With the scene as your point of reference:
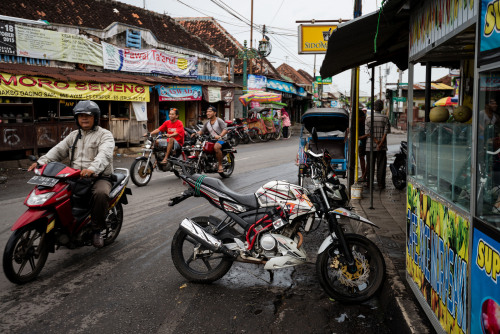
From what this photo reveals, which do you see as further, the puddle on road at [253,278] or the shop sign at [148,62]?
the shop sign at [148,62]

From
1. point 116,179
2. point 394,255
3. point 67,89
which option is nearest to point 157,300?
point 116,179

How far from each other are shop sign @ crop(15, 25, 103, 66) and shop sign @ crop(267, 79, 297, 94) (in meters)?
20.6

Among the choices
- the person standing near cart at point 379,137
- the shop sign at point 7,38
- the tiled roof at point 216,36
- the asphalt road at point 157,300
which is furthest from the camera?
the tiled roof at point 216,36

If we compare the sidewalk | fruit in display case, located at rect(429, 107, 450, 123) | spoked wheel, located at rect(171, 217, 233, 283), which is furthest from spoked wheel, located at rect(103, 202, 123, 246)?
fruit in display case, located at rect(429, 107, 450, 123)

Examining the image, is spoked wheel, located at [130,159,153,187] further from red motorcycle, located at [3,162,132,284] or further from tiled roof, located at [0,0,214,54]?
tiled roof, located at [0,0,214,54]

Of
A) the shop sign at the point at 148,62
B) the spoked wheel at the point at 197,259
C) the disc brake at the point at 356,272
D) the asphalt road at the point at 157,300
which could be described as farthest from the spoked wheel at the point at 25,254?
the shop sign at the point at 148,62

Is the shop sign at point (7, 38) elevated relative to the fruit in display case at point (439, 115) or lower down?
elevated

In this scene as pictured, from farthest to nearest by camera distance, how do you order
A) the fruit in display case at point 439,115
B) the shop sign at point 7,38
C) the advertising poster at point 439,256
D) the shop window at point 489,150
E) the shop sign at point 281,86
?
the shop sign at point 281,86 → the shop sign at point 7,38 → the fruit in display case at point 439,115 → the advertising poster at point 439,256 → the shop window at point 489,150

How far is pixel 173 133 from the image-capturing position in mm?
10680

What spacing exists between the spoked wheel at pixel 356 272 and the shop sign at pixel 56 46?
13.9 metres

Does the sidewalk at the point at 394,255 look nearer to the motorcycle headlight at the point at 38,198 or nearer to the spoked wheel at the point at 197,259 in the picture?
the spoked wheel at the point at 197,259

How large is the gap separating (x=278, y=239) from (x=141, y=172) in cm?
649

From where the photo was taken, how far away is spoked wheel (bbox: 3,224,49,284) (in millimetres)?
4141

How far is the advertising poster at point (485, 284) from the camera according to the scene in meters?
2.27
